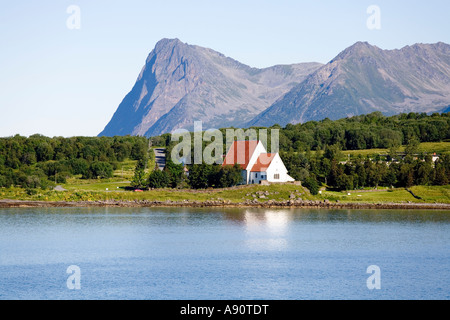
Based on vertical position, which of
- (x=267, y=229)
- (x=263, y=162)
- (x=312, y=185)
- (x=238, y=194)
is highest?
(x=263, y=162)

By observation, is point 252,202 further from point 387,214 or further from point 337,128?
point 337,128

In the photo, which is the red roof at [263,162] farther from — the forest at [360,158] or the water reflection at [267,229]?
the water reflection at [267,229]

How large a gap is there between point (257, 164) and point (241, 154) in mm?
4261

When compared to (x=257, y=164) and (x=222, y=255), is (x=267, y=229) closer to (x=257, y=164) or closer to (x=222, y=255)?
(x=222, y=255)

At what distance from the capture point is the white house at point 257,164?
314 ft

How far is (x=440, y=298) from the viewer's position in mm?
36469

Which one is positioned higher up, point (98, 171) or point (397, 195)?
point (98, 171)

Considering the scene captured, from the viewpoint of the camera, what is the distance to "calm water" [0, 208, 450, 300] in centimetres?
3791

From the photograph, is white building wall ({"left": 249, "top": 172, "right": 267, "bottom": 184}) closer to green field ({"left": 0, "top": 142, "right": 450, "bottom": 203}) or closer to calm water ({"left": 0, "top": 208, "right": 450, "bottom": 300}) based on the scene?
green field ({"left": 0, "top": 142, "right": 450, "bottom": 203})

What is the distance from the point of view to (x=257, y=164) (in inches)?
3856

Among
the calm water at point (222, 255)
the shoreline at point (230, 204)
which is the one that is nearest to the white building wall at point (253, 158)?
the shoreline at point (230, 204)

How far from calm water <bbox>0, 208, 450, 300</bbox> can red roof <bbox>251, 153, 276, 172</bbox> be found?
1874 cm

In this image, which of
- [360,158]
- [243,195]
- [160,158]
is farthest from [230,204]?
[160,158]
